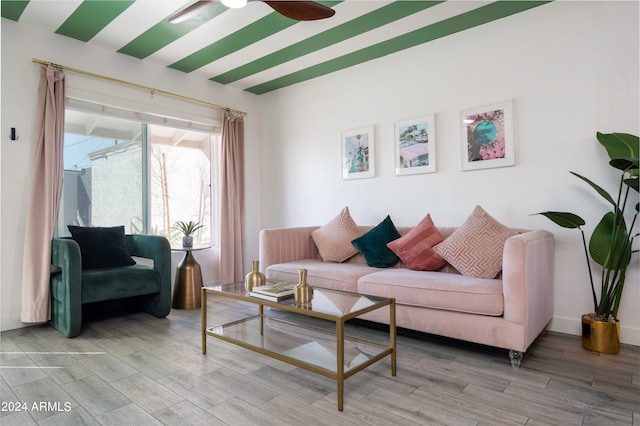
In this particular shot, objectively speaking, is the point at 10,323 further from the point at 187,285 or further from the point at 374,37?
the point at 374,37

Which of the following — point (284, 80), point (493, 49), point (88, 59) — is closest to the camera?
point (493, 49)

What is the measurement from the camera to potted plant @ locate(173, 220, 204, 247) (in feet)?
12.5

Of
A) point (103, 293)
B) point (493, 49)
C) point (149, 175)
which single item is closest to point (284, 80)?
point (149, 175)

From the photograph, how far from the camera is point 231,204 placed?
175 inches

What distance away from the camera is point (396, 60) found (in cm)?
367

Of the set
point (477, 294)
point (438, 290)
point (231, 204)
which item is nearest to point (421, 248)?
point (438, 290)

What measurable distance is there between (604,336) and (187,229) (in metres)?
3.64

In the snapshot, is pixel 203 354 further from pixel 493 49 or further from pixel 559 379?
pixel 493 49

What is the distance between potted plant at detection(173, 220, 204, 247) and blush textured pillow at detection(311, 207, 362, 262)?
1282 mm

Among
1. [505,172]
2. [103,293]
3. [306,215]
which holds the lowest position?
[103,293]

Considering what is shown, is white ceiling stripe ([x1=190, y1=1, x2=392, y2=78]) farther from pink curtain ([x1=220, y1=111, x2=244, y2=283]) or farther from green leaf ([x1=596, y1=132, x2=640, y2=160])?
green leaf ([x1=596, y1=132, x2=640, y2=160])

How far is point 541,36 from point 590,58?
39 cm

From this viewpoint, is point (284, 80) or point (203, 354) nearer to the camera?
point (203, 354)

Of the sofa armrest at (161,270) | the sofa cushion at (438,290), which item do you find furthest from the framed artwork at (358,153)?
the sofa armrest at (161,270)
